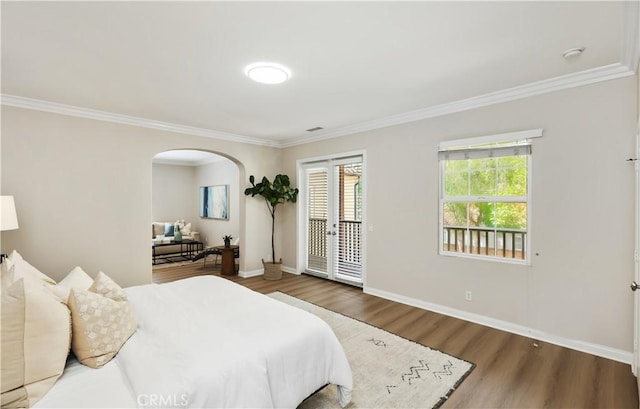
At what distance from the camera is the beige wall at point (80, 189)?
351 cm

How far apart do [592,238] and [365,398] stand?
2.57m

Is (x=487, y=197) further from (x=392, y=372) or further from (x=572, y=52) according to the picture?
(x=392, y=372)

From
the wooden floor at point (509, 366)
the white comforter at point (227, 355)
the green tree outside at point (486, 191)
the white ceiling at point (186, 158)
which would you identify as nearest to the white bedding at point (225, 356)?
the white comforter at point (227, 355)

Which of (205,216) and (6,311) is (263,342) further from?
(205,216)

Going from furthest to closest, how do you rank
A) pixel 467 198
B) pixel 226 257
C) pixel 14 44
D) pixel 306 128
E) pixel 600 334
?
pixel 226 257, pixel 306 128, pixel 467 198, pixel 600 334, pixel 14 44

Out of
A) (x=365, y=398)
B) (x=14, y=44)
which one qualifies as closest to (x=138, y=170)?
(x=14, y=44)

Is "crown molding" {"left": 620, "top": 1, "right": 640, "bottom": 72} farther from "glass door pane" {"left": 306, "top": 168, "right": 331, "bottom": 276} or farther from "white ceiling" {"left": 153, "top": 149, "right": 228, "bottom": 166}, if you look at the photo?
"white ceiling" {"left": 153, "top": 149, "right": 228, "bottom": 166}

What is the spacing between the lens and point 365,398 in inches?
83.4

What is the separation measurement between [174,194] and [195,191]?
621 millimetres

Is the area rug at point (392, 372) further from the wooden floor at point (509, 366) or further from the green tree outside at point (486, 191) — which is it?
the green tree outside at point (486, 191)

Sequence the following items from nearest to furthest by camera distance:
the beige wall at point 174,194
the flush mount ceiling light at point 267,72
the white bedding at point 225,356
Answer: the white bedding at point 225,356, the flush mount ceiling light at point 267,72, the beige wall at point 174,194

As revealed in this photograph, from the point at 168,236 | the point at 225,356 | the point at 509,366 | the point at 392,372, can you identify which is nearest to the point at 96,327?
the point at 225,356

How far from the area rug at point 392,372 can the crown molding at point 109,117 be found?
12.4 ft

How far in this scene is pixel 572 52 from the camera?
237 cm
